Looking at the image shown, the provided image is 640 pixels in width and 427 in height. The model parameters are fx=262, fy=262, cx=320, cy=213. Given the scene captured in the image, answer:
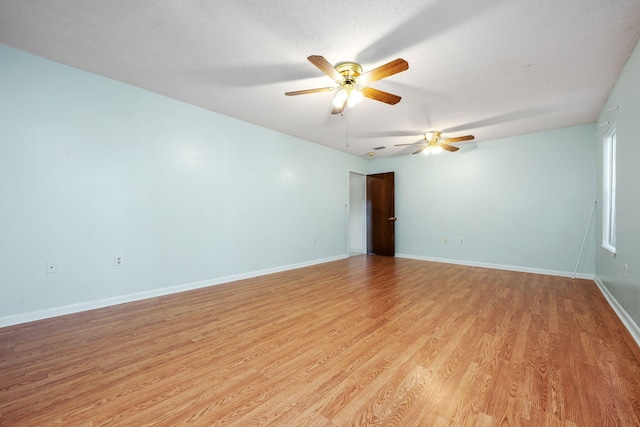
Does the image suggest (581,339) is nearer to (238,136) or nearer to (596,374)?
(596,374)

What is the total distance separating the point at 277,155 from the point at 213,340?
3.37 m

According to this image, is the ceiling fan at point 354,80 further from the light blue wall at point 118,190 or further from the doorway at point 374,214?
the doorway at point 374,214

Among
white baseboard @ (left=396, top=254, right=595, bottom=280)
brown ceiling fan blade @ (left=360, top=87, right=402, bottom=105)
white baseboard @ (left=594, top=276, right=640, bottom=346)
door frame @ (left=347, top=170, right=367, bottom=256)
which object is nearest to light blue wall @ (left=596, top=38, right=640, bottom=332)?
white baseboard @ (left=594, top=276, right=640, bottom=346)

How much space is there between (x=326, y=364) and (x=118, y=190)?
2.98m

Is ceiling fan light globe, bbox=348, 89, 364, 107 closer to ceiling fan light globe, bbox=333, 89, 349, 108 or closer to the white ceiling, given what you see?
ceiling fan light globe, bbox=333, 89, 349, 108

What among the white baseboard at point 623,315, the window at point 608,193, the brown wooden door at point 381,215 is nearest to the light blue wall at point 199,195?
the brown wooden door at point 381,215

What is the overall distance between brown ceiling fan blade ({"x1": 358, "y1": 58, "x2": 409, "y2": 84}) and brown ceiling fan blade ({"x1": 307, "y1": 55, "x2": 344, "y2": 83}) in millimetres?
209

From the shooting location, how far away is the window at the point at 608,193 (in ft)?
11.4

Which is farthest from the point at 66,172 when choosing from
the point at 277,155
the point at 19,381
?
the point at 277,155

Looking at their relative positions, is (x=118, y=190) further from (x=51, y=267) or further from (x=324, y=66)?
(x=324, y=66)

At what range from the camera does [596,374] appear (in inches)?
67.5

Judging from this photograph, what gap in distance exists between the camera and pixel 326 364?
1.84m

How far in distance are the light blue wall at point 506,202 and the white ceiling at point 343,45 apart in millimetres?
1202

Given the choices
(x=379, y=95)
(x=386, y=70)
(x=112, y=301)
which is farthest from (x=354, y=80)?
(x=112, y=301)
